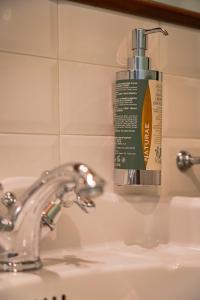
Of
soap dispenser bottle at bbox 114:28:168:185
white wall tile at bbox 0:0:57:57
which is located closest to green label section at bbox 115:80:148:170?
soap dispenser bottle at bbox 114:28:168:185

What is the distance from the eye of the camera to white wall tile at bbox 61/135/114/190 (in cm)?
68

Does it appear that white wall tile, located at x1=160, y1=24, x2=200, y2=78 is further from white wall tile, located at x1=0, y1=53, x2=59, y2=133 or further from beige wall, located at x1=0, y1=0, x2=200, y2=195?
white wall tile, located at x1=0, y1=53, x2=59, y2=133

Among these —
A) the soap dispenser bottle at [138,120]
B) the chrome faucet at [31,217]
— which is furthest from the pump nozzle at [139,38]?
the chrome faucet at [31,217]

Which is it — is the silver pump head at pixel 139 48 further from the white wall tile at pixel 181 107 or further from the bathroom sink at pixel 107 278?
the bathroom sink at pixel 107 278

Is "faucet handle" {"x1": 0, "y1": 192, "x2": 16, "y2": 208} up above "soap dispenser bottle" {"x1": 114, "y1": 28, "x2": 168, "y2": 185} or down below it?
below

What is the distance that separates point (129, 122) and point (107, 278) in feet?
0.77

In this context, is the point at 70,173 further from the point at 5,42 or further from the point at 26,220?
the point at 5,42

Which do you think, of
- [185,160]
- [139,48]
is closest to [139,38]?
[139,48]

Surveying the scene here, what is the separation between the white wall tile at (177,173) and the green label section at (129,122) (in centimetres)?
11

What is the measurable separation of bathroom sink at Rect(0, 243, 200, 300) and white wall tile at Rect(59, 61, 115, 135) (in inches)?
6.9

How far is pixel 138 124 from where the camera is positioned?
686 millimetres

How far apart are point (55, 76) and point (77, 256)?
235 mm

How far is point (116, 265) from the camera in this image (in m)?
0.56

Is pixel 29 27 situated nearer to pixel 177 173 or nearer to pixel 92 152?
pixel 92 152
